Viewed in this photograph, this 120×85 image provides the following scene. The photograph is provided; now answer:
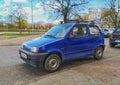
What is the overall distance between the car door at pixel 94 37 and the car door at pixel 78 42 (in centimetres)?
31

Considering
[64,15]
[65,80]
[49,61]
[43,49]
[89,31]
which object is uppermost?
[64,15]

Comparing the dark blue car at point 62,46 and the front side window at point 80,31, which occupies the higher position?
the front side window at point 80,31

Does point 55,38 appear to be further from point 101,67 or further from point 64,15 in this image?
point 64,15

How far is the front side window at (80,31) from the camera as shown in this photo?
6391 millimetres

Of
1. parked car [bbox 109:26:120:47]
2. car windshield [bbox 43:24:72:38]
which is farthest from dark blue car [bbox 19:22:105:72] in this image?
parked car [bbox 109:26:120:47]

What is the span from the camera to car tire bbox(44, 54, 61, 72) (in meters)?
5.55

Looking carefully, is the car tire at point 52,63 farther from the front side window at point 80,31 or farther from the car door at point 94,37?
the car door at point 94,37

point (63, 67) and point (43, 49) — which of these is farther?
point (63, 67)

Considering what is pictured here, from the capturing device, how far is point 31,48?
5.51 metres

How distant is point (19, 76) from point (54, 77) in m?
1.15

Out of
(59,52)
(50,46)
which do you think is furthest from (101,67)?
(50,46)

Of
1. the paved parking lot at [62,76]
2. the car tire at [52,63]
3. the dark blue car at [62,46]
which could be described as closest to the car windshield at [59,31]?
the dark blue car at [62,46]

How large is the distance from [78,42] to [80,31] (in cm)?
50

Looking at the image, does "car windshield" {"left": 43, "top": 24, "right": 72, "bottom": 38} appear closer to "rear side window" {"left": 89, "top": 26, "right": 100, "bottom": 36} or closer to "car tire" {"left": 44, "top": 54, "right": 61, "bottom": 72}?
"car tire" {"left": 44, "top": 54, "right": 61, "bottom": 72}
